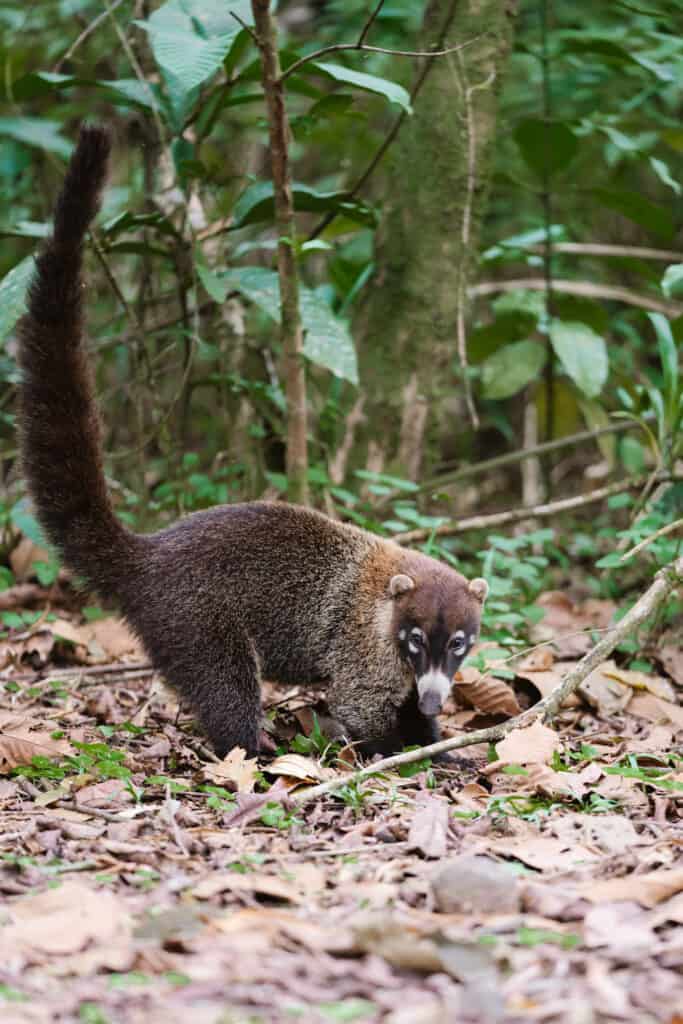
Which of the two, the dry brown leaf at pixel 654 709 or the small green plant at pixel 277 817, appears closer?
the small green plant at pixel 277 817

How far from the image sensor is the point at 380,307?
21.5 feet

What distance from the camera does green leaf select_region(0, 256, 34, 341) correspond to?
488cm

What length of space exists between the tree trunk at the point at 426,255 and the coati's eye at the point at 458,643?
6.57 feet

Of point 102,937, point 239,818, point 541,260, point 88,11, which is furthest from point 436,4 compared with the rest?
point 102,937

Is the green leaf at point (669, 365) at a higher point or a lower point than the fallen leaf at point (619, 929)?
higher

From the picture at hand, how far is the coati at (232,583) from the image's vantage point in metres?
4.22

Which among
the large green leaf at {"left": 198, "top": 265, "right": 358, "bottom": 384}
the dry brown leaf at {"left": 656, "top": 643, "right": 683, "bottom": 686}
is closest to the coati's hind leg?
the large green leaf at {"left": 198, "top": 265, "right": 358, "bottom": 384}

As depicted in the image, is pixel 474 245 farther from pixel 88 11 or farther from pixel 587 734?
pixel 88 11

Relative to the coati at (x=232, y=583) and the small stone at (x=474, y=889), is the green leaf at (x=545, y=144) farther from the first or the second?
the small stone at (x=474, y=889)

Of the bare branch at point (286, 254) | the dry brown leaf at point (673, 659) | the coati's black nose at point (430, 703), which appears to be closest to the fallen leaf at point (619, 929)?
the coati's black nose at point (430, 703)

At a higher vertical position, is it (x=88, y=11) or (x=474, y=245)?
(x=88, y=11)

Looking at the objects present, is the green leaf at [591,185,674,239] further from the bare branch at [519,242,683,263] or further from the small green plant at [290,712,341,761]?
the small green plant at [290,712,341,761]

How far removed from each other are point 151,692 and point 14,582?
4.34ft

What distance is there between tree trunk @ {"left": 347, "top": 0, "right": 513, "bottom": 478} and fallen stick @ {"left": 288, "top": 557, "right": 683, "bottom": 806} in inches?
87.8
